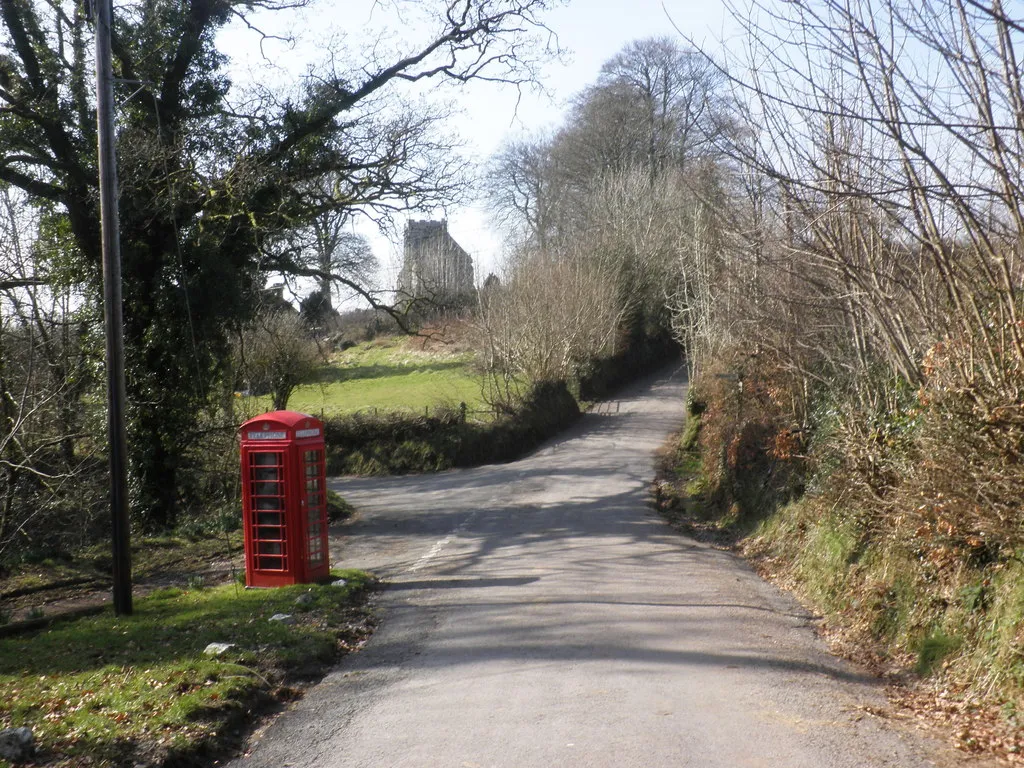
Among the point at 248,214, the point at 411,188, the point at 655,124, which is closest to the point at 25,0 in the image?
the point at 248,214

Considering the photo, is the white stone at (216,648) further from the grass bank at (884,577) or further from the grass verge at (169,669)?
the grass bank at (884,577)

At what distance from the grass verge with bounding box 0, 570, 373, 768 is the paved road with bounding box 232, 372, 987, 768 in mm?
368

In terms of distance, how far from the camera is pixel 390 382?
43656mm

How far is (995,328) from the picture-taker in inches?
309

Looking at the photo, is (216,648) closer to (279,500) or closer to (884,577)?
(279,500)

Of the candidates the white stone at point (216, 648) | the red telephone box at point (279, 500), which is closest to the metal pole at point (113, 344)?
the red telephone box at point (279, 500)

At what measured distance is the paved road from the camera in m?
5.61

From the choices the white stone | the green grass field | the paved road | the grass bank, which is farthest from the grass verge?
the green grass field

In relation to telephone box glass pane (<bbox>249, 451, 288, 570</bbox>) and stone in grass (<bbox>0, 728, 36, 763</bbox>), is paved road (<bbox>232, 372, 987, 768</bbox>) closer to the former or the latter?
stone in grass (<bbox>0, 728, 36, 763</bbox>)

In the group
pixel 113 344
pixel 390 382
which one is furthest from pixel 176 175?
pixel 390 382

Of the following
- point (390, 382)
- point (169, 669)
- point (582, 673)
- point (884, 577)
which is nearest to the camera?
point (582, 673)

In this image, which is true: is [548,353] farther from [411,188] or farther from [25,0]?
[25,0]

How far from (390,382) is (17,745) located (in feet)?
126

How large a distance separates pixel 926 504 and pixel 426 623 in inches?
192
